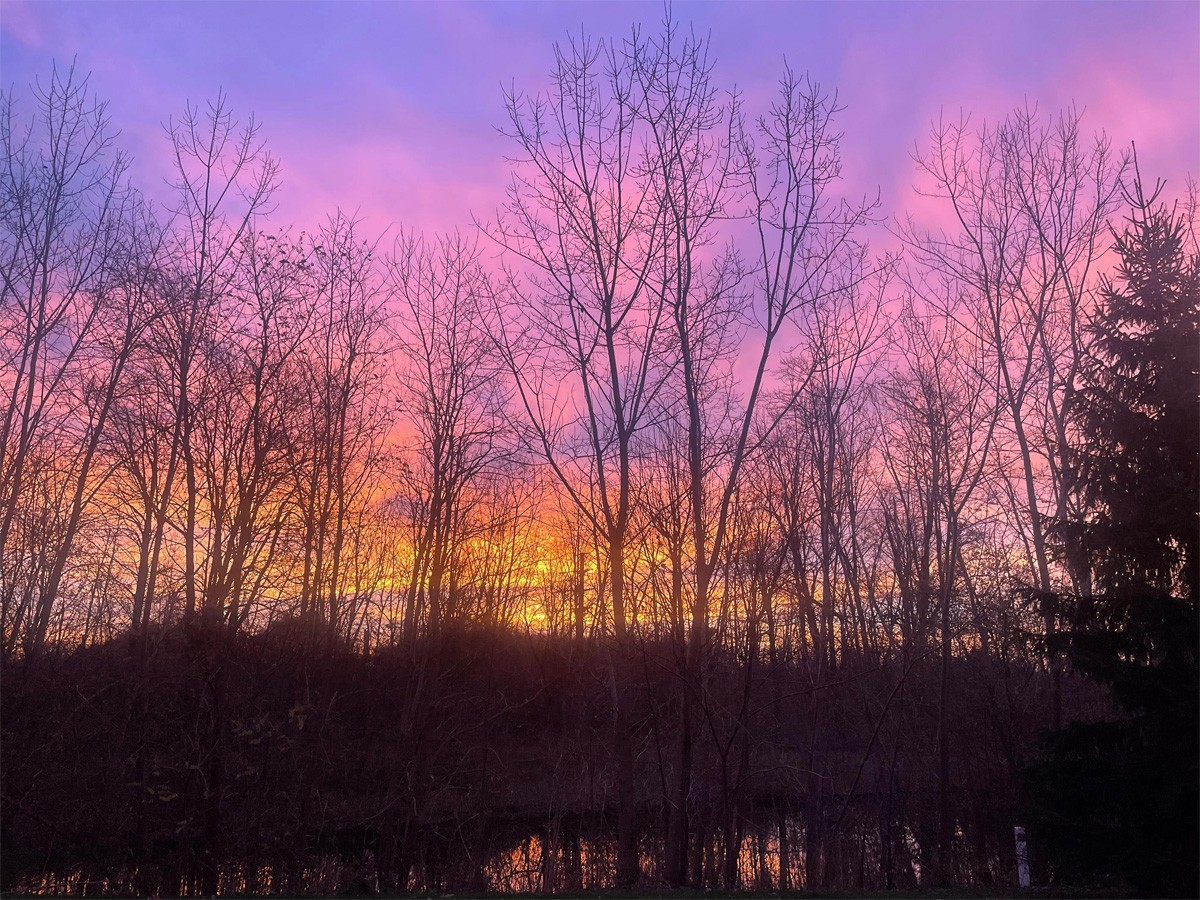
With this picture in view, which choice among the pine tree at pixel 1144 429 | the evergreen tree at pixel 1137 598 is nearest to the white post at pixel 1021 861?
the evergreen tree at pixel 1137 598

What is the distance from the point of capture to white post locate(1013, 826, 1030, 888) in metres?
11.1

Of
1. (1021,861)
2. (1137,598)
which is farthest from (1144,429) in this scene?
(1021,861)

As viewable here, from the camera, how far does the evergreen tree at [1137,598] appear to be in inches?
333

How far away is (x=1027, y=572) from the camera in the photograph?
766 inches

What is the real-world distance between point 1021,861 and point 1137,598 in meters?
5.32

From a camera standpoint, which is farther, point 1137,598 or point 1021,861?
point 1021,861

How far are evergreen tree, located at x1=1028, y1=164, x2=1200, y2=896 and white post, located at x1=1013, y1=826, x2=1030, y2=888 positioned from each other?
1.09 meters

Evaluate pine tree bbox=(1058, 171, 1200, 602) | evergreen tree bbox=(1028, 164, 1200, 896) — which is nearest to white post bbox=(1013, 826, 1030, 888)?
evergreen tree bbox=(1028, 164, 1200, 896)

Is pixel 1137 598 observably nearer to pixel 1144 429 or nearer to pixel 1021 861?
pixel 1144 429

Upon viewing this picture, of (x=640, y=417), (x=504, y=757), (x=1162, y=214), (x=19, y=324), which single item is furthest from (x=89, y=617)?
(x=1162, y=214)

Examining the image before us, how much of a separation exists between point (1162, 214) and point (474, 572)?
14978 millimetres

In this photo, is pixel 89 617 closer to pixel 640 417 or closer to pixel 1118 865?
pixel 640 417

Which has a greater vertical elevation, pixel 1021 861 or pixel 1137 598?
pixel 1137 598

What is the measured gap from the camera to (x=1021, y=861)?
1188 cm
